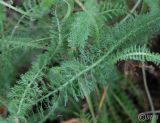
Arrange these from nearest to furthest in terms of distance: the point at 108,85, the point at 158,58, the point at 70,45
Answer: the point at 158,58
the point at 70,45
the point at 108,85

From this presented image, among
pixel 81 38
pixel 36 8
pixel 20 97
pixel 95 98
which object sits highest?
pixel 36 8

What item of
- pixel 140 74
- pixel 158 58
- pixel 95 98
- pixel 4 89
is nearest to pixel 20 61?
pixel 4 89

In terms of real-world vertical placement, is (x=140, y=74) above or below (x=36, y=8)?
below

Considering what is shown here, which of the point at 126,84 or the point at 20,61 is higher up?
the point at 20,61

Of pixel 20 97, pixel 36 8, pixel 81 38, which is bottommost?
pixel 20 97

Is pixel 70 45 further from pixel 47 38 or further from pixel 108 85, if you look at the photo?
pixel 108 85

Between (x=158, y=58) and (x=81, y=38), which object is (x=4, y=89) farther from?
(x=158, y=58)

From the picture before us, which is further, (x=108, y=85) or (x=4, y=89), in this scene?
(x=108, y=85)

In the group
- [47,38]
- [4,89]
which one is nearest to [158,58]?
[47,38]

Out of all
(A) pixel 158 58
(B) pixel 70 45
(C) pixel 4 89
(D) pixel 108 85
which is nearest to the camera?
(A) pixel 158 58
